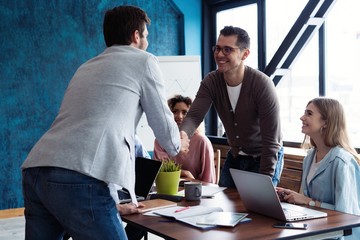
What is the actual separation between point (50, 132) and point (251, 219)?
0.86 meters

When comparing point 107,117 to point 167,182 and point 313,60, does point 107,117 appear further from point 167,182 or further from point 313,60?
point 313,60

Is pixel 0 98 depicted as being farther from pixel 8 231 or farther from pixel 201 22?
pixel 201 22

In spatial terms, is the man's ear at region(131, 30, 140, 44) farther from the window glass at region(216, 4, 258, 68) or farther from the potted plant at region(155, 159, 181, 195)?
the window glass at region(216, 4, 258, 68)

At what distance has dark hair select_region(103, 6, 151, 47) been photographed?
2014 millimetres

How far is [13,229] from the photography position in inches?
195

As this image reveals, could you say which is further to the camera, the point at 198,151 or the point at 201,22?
the point at 201,22

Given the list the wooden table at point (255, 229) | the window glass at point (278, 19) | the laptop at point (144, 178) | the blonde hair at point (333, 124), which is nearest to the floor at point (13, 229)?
the laptop at point (144, 178)

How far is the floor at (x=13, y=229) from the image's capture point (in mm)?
4613

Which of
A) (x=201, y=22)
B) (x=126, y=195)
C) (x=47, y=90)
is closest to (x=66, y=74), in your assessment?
(x=47, y=90)

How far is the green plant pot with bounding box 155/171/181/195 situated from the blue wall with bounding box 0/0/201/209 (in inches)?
133

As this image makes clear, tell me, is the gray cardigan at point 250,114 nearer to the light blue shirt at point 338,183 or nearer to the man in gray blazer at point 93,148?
the light blue shirt at point 338,183

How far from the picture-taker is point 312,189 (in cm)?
257

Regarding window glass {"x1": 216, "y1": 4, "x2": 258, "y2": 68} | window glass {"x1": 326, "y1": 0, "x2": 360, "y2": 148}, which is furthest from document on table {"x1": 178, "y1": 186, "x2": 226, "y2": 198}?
window glass {"x1": 216, "y1": 4, "x2": 258, "y2": 68}

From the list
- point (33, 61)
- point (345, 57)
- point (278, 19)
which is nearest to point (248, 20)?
point (278, 19)
